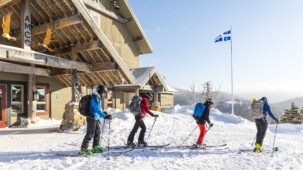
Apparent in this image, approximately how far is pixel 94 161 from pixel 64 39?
24.1ft

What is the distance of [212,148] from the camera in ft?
24.9

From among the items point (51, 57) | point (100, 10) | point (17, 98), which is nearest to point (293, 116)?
point (100, 10)

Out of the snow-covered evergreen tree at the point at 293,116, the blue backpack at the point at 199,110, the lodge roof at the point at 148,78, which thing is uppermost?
the lodge roof at the point at 148,78

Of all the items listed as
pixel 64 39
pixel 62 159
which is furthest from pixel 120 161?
pixel 64 39

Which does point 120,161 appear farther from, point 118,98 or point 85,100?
point 118,98

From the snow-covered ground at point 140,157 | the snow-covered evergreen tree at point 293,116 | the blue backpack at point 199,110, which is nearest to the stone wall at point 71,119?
the snow-covered ground at point 140,157

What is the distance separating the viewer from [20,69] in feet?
39.4

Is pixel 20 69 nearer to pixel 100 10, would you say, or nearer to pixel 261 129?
pixel 100 10

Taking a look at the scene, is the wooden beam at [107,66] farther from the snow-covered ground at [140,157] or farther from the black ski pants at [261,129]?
the black ski pants at [261,129]

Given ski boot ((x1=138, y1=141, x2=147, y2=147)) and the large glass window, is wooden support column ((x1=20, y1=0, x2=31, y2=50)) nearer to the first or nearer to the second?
the large glass window

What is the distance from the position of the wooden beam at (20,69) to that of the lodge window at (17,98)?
3.59ft

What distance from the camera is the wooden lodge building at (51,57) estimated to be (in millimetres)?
9602

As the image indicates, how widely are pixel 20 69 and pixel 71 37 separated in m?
3.13

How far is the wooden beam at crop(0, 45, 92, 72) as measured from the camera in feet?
27.3
